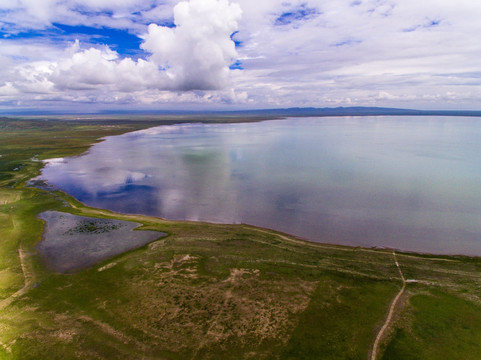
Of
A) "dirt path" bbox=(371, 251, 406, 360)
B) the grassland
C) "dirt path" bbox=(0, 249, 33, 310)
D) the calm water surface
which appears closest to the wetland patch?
the grassland

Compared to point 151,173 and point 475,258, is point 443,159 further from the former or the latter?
point 151,173

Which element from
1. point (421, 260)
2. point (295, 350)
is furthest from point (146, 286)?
point (421, 260)

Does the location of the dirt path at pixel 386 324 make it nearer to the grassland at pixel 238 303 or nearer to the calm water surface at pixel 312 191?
the grassland at pixel 238 303

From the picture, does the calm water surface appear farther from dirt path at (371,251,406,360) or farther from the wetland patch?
dirt path at (371,251,406,360)

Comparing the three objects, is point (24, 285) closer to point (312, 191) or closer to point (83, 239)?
point (83, 239)

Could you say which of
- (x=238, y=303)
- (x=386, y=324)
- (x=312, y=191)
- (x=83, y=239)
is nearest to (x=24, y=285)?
(x=83, y=239)

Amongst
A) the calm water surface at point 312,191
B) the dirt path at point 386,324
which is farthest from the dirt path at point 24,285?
the dirt path at point 386,324
